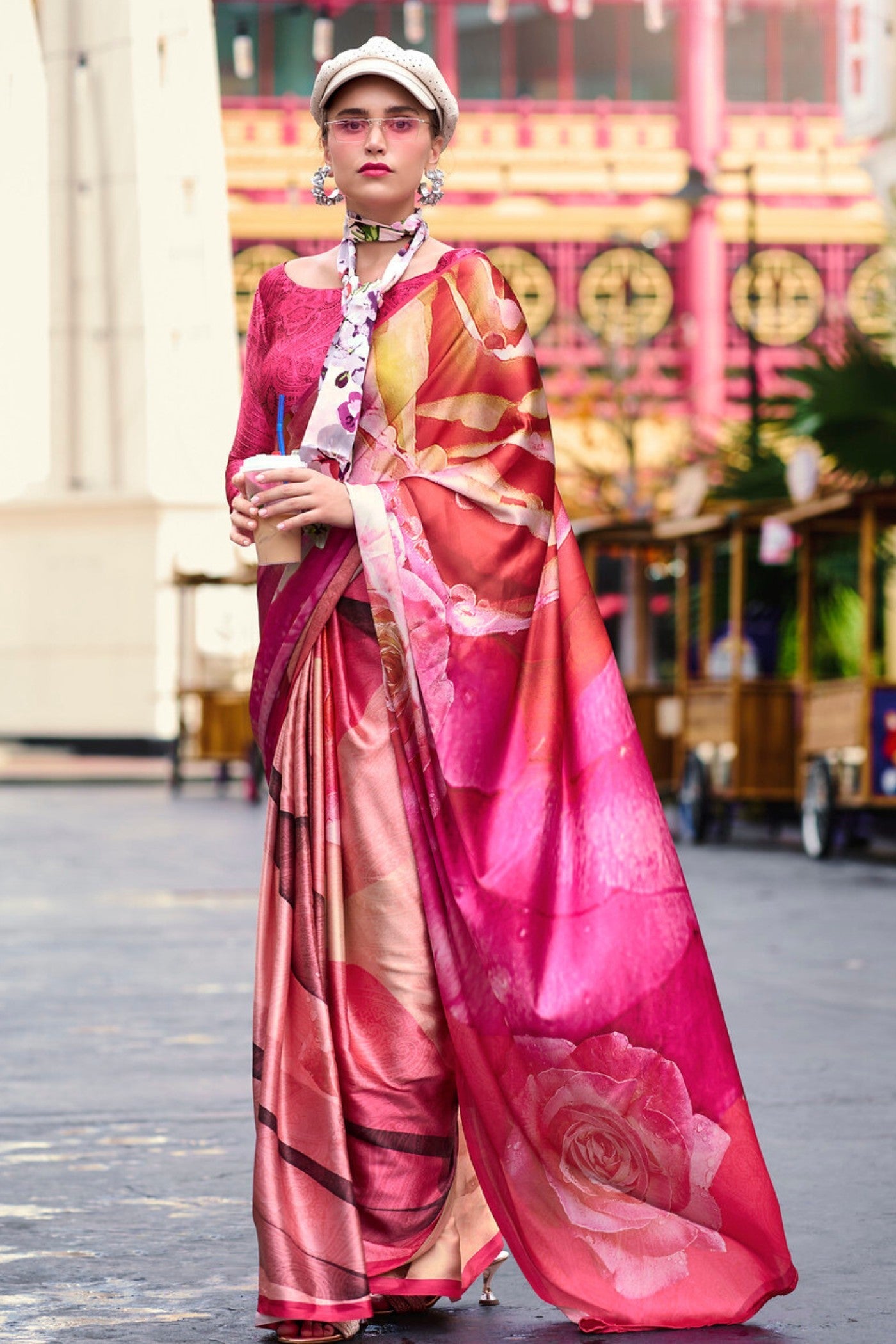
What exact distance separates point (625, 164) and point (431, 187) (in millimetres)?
40646

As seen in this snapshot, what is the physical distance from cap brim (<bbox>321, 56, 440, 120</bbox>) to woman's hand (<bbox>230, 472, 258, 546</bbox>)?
624 millimetres

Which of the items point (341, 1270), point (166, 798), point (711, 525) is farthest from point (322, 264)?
point (166, 798)

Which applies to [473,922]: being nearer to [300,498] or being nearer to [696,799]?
[300,498]

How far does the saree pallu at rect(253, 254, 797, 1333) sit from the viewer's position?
3.58m

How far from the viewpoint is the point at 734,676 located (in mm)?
16516

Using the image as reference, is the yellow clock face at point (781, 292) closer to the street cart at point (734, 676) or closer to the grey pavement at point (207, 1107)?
the street cart at point (734, 676)

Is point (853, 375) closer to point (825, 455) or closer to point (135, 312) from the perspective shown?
point (825, 455)

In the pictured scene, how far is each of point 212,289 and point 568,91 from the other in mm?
13368

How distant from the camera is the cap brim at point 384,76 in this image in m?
3.70

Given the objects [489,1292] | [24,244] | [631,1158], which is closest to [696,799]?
[489,1292]

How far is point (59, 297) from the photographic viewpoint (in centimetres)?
3250

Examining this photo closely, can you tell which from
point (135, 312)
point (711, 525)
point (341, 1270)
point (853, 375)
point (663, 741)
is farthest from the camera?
point (135, 312)

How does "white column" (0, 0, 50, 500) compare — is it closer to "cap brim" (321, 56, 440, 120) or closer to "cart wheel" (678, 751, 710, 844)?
"cart wheel" (678, 751, 710, 844)

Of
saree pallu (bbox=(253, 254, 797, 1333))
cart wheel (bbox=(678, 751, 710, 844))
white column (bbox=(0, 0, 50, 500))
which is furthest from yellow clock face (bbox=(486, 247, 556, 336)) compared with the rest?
saree pallu (bbox=(253, 254, 797, 1333))
